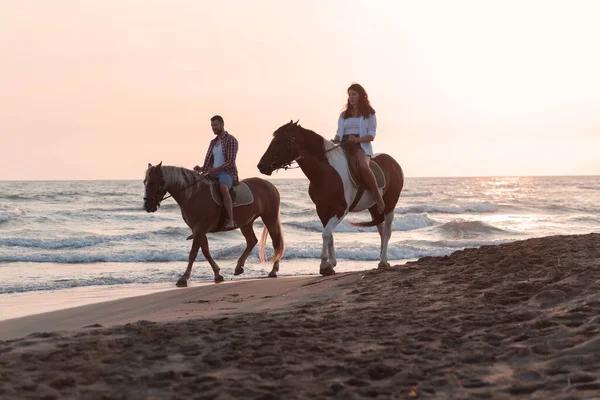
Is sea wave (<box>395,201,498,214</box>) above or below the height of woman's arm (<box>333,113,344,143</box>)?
below

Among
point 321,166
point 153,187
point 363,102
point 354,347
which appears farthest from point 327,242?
point 354,347

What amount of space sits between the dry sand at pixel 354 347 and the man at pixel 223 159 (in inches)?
131

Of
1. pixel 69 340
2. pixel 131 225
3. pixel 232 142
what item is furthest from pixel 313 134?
pixel 131 225

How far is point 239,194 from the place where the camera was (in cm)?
1112

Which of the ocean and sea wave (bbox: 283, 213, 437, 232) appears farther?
sea wave (bbox: 283, 213, 437, 232)

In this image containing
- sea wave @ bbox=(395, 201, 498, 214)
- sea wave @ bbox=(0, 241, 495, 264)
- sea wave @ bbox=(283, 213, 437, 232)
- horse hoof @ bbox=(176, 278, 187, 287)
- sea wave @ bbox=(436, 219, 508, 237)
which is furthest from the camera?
sea wave @ bbox=(395, 201, 498, 214)

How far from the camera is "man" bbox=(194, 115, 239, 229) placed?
10.7 m

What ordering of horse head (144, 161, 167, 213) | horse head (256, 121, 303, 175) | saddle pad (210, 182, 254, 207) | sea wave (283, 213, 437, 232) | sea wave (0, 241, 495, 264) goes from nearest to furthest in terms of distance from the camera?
horse head (256, 121, 303, 175) < horse head (144, 161, 167, 213) < saddle pad (210, 182, 254, 207) < sea wave (0, 241, 495, 264) < sea wave (283, 213, 437, 232)

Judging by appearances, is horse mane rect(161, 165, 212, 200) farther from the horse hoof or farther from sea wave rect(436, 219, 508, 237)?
sea wave rect(436, 219, 508, 237)

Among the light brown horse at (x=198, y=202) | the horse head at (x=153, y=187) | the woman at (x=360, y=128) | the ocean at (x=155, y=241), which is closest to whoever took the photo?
the woman at (x=360, y=128)

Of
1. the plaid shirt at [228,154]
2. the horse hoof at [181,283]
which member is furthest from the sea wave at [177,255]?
the plaid shirt at [228,154]

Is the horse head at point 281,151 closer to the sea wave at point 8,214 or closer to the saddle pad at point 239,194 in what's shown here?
the saddle pad at point 239,194

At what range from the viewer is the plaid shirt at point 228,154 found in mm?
10656

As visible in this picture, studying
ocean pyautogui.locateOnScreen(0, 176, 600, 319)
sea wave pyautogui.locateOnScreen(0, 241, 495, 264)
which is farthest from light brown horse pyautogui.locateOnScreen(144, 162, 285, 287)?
sea wave pyautogui.locateOnScreen(0, 241, 495, 264)
